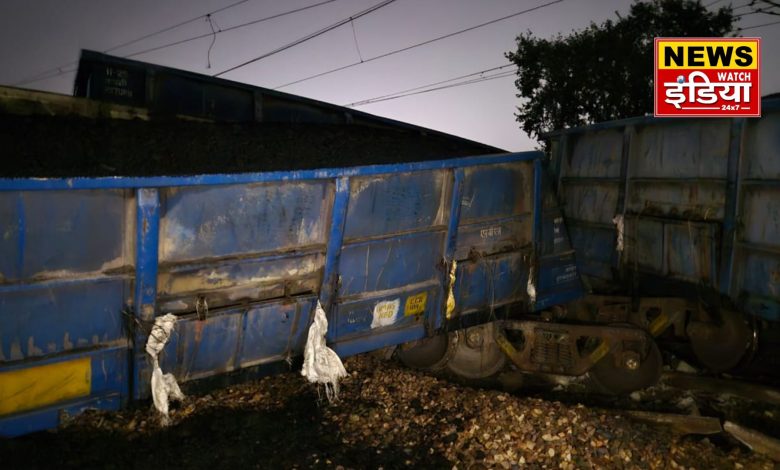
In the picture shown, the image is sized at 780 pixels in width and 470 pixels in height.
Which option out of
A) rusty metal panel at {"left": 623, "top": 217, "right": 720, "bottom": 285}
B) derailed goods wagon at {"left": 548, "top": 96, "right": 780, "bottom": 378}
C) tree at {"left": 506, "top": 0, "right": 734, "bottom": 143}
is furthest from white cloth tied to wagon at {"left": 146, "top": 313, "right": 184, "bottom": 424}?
tree at {"left": 506, "top": 0, "right": 734, "bottom": 143}

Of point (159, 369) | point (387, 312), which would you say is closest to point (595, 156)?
point (387, 312)

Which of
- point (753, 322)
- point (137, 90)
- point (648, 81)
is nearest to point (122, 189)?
point (137, 90)

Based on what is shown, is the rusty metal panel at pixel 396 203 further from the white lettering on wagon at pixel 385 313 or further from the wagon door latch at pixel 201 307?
the wagon door latch at pixel 201 307

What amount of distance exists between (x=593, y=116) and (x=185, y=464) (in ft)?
64.4

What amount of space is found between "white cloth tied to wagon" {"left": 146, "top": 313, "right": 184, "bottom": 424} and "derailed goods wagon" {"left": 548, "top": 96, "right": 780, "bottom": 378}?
385cm

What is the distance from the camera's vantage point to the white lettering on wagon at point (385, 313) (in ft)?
11.4

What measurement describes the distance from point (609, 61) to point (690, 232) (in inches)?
641

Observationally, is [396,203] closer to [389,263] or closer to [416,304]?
[389,263]

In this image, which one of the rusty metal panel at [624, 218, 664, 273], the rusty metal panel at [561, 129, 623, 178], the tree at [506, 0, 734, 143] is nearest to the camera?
the rusty metal panel at [624, 218, 664, 273]

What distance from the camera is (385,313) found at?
11.5ft

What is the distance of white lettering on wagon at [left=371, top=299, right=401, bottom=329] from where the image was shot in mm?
3477

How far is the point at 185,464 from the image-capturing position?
9.09 ft

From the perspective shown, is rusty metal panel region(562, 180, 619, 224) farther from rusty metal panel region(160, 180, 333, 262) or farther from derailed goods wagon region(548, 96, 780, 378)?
rusty metal panel region(160, 180, 333, 262)

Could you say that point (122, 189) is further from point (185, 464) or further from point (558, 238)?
point (558, 238)
